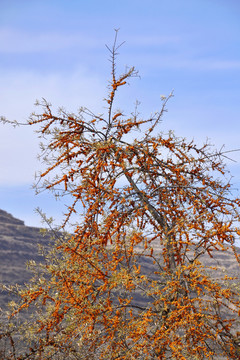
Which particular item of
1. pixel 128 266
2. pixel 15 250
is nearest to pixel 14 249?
pixel 15 250

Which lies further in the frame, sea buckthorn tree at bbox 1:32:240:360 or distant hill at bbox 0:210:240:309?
distant hill at bbox 0:210:240:309

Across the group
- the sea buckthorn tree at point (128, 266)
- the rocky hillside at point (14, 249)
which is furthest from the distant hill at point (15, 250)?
the sea buckthorn tree at point (128, 266)

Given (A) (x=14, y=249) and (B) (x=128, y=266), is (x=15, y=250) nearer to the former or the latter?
(A) (x=14, y=249)

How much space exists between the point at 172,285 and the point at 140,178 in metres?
2.03

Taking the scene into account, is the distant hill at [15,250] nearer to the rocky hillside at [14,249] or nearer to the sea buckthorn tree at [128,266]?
the rocky hillside at [14,249]

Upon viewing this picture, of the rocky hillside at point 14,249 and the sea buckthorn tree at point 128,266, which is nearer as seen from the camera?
the sea buckthorn tree at point 128,266

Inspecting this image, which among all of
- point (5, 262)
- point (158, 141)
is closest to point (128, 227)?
point (158, 141)

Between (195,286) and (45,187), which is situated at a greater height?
(45,187)

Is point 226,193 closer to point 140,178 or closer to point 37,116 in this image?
point 140,178

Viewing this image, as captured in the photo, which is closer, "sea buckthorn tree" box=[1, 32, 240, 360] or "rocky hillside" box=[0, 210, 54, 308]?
"sea buckthorn tree" box=[1, 32, 240, 360]

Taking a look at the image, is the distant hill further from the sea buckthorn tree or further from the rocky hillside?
the sea buckthorn tree

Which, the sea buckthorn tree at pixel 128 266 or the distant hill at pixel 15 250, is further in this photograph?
the distant hill at pixel 15 250

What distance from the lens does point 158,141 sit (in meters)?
7.58

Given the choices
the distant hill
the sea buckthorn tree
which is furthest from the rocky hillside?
the sea buckthorn tree
